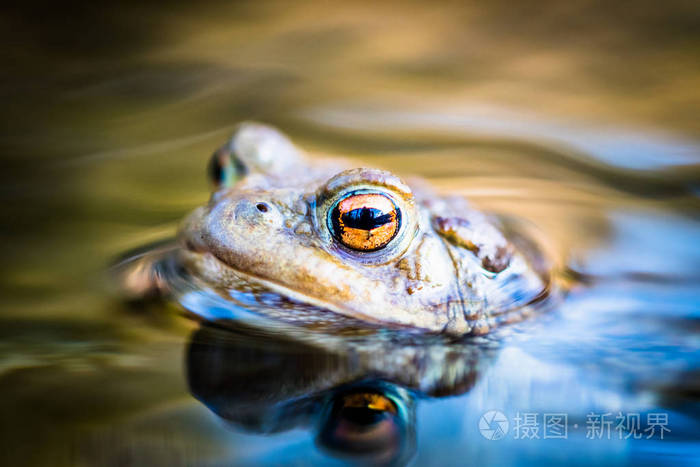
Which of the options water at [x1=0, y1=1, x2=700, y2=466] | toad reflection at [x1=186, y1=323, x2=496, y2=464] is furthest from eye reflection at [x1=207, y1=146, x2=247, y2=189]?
toad reflection at [x1=186, y1=323, x2=496, y2=464]

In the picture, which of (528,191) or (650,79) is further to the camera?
(650,79)

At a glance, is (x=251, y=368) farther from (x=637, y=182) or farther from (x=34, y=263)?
(x=637, y=182)

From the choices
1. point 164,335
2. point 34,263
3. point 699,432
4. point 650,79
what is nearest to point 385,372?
point 164,335

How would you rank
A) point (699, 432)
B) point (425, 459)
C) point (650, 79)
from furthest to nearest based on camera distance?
point (650, 79) < point (699, 432) < point (425, 459)

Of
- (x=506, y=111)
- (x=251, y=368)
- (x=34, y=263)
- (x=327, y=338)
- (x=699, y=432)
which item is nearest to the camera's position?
(x=699, y=432)

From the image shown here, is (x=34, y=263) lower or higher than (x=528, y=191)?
lower

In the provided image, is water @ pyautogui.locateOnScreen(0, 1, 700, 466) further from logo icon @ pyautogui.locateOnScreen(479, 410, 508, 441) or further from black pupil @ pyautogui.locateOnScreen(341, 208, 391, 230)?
black pupil @ pyautogui.locateOnScreen(341, 208, 391, 230)
